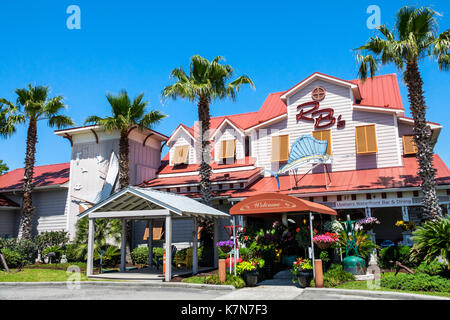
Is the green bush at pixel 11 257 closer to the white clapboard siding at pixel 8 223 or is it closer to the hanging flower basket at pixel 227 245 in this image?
the white clapboard siding at pixel 8 223

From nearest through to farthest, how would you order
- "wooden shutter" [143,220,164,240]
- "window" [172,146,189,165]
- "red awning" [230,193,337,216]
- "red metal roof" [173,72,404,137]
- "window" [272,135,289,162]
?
1. "red awning" [230,193,337,216]
2. "red metal roof" [173,72,404,137]
3. "window" [272,135,289,162]
4. "wooden shutter" [143,220,164,240]
5. "window" [172,146,189,165]

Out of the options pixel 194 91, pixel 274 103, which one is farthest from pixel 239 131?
pixel 194 91

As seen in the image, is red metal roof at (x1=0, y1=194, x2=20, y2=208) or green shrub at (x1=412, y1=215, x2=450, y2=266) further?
red metal roof at (x1=0, y1=194, x2=20, y2=208)

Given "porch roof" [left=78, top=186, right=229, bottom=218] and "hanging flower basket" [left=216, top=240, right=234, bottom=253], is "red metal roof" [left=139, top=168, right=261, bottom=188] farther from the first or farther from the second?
"hanging flower basket" [left=216, top=240, right=234, bottom=253]

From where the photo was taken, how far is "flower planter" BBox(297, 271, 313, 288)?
12.8m

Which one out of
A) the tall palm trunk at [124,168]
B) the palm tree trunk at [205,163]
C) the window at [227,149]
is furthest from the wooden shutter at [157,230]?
the window at [227,149]

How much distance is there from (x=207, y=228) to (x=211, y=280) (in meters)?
6.08

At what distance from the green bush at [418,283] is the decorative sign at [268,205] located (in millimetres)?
3878

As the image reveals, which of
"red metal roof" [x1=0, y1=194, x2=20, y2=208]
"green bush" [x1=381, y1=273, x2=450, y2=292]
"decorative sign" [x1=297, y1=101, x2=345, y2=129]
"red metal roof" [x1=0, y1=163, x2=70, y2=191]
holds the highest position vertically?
"decorative sign" [x1=297, y1=101, x2=345, y2=129]

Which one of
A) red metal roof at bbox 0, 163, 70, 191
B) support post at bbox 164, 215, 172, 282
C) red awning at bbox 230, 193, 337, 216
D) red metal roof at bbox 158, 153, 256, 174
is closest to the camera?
red awning at bbox 230, 193, 337, 216

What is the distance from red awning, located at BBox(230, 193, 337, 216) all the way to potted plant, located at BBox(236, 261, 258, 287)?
1.93 m

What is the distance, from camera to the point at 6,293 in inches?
510

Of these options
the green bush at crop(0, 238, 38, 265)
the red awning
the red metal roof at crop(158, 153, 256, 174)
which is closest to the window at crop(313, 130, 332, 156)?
→ the red metal roof at crop(158, 153, 256, 174)
